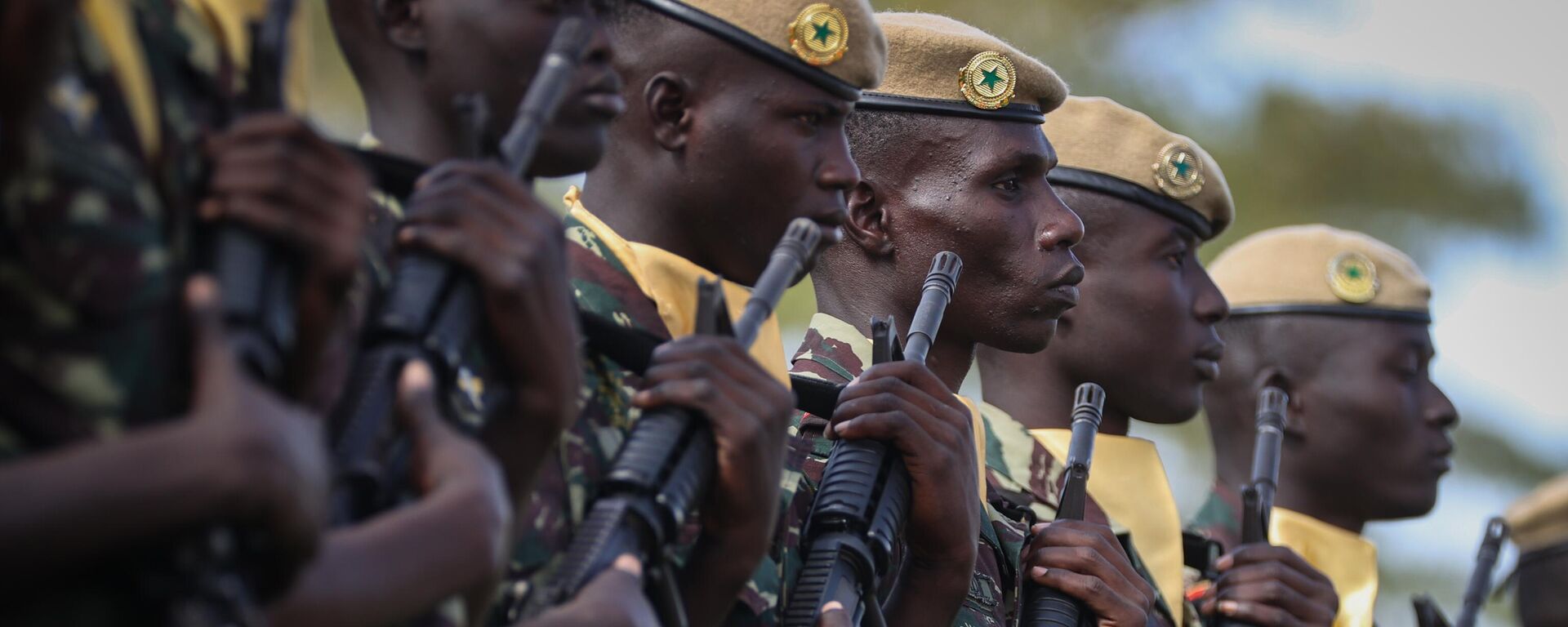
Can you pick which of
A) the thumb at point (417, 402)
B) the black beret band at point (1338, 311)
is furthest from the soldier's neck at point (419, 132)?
the black beret band at point (1338, 311)

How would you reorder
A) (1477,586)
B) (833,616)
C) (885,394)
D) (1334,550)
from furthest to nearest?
(1334,550) < (1477,586) < (885,394) < (833,616)

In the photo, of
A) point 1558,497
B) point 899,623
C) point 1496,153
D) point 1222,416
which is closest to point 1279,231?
point 1222,416

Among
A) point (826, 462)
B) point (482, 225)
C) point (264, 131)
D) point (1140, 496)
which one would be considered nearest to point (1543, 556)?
point (1140, 496)

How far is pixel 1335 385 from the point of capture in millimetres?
7117

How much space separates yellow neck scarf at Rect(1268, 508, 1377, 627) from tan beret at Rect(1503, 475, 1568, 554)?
7.16 ft

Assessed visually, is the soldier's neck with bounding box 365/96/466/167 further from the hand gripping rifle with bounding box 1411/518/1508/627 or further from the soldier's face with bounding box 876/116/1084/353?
the hand gripping rifle with bounding box 1411/518/1508/627

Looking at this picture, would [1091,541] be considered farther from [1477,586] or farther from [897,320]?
[1477,586]

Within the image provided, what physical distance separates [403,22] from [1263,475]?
305cm

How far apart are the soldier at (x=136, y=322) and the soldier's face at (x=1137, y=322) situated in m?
3.72

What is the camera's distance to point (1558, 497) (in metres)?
8.72

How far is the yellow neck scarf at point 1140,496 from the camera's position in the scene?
5.48m

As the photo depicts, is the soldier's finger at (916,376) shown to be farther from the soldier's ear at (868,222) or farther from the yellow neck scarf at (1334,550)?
the yellow neck scarf at (1334,550)

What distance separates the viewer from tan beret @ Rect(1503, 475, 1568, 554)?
28.6 feet

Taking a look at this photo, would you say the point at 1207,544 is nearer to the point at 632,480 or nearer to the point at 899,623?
the point at 899,623
